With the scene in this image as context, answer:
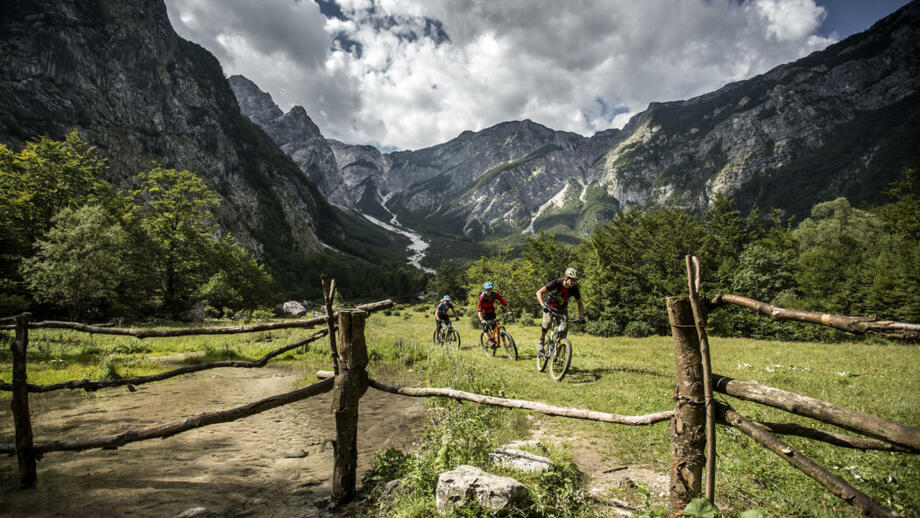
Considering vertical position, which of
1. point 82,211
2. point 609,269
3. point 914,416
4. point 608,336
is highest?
point 82,211

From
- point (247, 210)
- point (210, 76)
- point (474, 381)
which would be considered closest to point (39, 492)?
point (474, 381)

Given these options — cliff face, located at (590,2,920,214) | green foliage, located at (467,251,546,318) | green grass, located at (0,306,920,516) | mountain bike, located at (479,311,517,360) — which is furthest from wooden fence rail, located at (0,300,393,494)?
cliff face, located at (590,2,920,214)

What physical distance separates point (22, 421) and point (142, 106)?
140 metres

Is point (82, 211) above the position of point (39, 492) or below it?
above

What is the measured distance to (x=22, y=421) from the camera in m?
4.27

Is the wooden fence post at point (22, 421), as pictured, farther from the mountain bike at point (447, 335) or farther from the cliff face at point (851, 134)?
the cliff face at point (851, 134)

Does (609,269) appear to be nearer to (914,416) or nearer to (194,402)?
(914,416)

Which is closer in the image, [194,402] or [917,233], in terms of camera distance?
[194,402]

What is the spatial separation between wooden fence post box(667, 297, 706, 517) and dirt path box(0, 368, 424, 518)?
339 centimetres

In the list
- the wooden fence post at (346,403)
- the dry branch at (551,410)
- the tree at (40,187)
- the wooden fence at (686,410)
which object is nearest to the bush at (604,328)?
the dry branch at (551,410)

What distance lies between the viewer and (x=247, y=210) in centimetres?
11369

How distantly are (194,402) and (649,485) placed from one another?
1010cm

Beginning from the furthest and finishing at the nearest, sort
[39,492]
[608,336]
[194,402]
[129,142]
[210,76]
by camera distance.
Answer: [210,76] → [129,142] → [608,336] → [194,402] → [39,492]

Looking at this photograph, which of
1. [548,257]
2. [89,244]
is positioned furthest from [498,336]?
[548,257]
